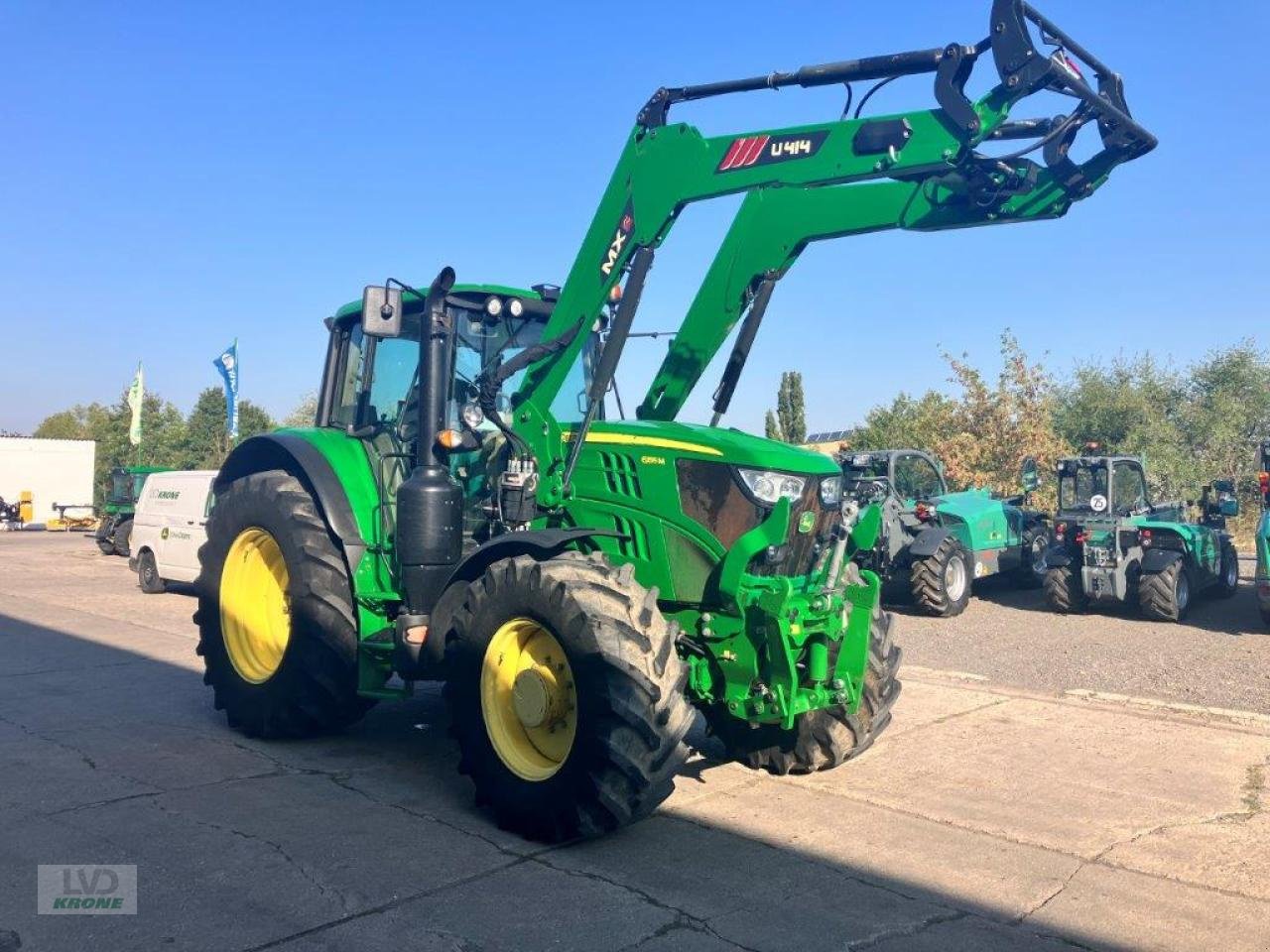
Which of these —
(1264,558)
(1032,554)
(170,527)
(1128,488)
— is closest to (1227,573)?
(1128,488)

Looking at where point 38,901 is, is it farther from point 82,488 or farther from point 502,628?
point 82,488

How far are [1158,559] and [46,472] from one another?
38223mm

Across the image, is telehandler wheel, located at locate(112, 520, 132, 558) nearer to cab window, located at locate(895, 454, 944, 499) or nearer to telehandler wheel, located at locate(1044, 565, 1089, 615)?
cab window, located at locate(895, 454, 944, 499)

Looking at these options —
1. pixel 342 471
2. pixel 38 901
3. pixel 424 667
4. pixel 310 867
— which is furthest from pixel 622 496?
pixel 38 901

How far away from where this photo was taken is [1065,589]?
13844 mm

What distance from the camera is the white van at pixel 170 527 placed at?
16.0 metres

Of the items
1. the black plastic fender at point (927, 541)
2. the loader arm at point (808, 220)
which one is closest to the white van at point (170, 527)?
the black plastic fender at point (927, 541)

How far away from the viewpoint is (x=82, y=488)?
39500mm

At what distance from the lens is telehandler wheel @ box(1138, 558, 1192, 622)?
12805 millimetres

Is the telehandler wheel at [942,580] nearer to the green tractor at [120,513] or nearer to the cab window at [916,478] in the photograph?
the cab window at [916,478]

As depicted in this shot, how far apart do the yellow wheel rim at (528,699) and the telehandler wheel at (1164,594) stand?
10.3m

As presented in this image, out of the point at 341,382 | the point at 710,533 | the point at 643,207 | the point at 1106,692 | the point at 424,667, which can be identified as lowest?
the point at 1106,692

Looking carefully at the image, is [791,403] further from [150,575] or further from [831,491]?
[831,491]

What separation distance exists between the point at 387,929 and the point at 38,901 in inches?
57.7
